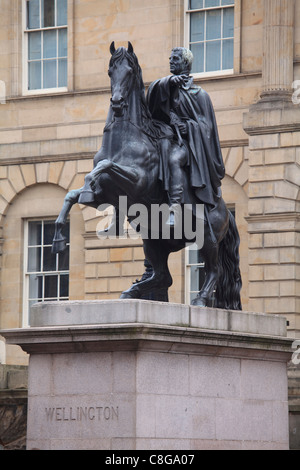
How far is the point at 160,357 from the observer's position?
1931cm

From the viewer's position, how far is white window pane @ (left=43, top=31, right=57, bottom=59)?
39.2 metres

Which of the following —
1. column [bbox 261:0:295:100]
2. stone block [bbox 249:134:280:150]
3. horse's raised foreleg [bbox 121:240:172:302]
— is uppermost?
column [bbox 261:0:295:100]

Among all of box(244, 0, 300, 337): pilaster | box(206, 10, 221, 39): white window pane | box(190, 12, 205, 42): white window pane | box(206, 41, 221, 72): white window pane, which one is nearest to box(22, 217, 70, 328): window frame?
box(206, 41, 221, 72): white window pane

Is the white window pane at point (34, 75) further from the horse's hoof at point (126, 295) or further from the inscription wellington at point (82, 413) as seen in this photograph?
the inscription wellington at point (82, 413)

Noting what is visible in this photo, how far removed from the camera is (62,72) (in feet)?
128

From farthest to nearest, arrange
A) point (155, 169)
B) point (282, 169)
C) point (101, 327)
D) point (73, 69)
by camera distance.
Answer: point (73, 69) → point (282, 169) → point (155, 169) → point (101, 327)

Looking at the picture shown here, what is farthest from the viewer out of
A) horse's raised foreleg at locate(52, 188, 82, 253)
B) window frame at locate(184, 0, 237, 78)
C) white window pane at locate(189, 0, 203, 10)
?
white window pane at locate(189, 0, 203, 10)

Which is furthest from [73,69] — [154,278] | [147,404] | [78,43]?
[147,404]

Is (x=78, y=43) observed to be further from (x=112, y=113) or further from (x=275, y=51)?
(x=112, y=113)

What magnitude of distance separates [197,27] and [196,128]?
1641 centimetres

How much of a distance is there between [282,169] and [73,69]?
639cm

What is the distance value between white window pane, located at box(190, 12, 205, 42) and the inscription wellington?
61.7 ft

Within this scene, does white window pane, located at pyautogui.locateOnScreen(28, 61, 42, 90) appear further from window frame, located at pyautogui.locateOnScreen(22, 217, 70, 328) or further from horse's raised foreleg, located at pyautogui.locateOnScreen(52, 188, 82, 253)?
horse's raised foreleg, located at pyautogui.locateOnScreen(52, 188, 82, 253)

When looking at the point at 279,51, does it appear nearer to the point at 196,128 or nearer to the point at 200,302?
the point at 196,128
